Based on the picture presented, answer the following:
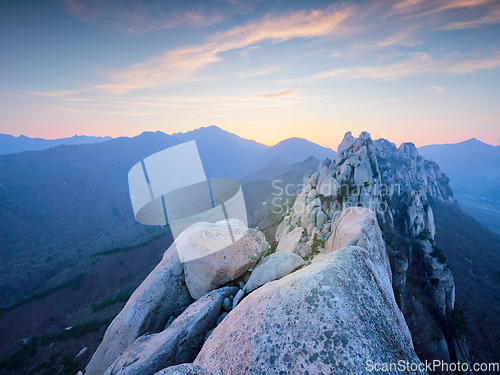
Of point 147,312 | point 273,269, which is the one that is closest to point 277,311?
point 273,269

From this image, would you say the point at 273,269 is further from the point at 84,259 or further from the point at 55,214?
the point at 55,214

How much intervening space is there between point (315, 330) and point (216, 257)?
6832 millimetres

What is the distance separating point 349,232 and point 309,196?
23039mm

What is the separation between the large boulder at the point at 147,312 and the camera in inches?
360

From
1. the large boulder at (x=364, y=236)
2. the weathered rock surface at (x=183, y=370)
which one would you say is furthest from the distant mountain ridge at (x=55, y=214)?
the large boulder at (x=364, y=236)

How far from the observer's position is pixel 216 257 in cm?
1057

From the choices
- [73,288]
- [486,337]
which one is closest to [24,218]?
[73,288]

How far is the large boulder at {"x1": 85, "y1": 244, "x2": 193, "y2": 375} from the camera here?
915 centimetres

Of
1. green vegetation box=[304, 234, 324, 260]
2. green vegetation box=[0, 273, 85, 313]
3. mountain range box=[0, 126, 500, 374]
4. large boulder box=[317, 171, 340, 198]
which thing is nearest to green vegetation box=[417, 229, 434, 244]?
mountain range box=[0, 126, 500, 374]

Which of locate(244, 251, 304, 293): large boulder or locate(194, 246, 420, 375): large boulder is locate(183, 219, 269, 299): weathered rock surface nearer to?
locate(244, 251, 304, 293): large boulder

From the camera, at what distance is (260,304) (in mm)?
5691

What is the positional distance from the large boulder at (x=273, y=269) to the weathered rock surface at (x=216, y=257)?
4.15 feet

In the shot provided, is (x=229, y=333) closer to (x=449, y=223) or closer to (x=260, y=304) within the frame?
(x=260, y=304)

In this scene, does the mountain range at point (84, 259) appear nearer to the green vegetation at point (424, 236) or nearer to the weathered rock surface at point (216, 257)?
the green vegetation at point (424, 236)
